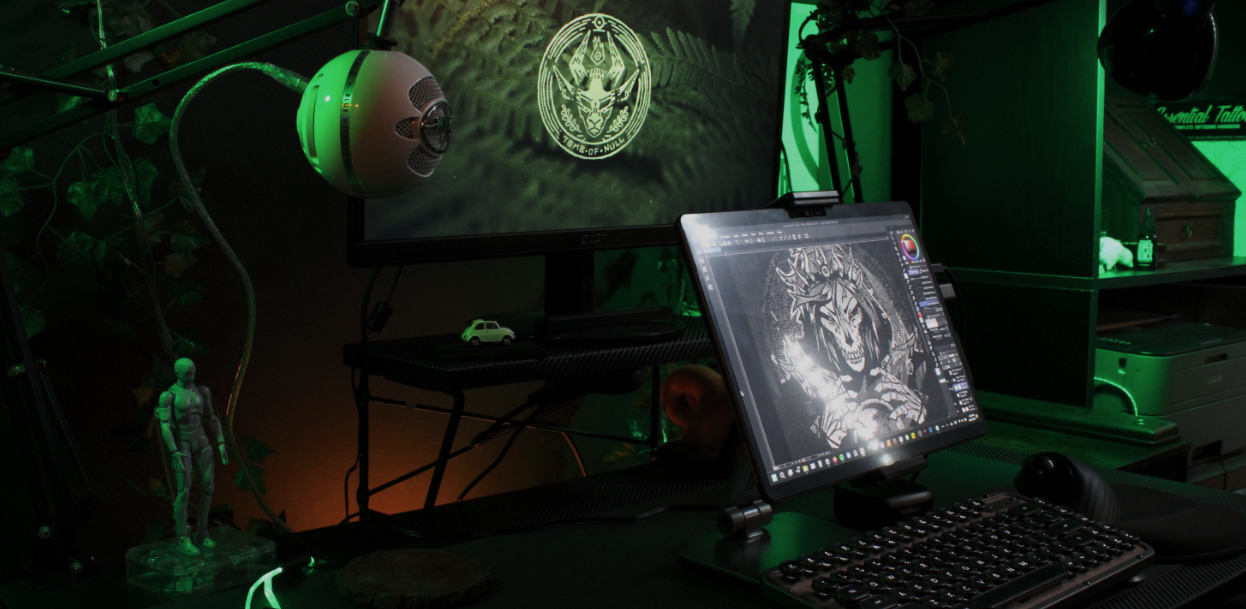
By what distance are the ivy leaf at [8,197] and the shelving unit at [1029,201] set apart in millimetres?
1567

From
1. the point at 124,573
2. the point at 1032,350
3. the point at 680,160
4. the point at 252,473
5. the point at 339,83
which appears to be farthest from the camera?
the point at 1032,350

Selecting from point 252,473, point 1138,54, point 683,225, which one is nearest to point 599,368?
point 683,225

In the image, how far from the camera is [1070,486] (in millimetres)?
927

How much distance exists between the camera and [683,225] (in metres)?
0.84

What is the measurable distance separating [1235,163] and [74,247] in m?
2.70

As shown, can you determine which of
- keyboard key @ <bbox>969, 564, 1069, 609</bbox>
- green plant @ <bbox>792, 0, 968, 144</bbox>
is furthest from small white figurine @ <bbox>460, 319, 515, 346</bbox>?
green plant @ <bbox>792, 0, 968, 144</bbox>

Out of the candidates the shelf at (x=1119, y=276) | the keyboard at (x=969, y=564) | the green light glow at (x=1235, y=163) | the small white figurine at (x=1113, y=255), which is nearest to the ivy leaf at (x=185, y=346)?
the keyboard at (x=969, y=564)

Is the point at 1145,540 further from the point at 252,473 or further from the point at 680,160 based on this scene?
the point at 252,473

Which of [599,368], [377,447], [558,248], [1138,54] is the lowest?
[377,447]

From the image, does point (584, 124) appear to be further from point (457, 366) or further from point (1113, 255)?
point (1113, 255)

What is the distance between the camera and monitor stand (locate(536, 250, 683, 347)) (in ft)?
4.16

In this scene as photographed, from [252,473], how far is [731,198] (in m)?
0.86

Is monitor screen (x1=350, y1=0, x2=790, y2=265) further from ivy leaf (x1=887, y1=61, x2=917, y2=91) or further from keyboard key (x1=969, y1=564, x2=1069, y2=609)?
Result: keyboard key (x1=969, y1=564, x2=1069, y2=609)

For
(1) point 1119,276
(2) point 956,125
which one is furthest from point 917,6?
(1) point 1119,276
